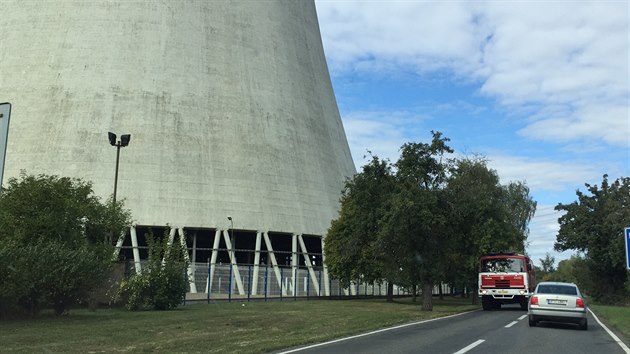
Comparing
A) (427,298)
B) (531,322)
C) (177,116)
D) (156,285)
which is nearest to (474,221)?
(427,298)

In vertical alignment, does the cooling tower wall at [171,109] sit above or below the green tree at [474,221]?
above

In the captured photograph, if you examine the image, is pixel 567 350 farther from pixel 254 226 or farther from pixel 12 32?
pixel 12 32

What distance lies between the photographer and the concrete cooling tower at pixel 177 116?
35.5 m

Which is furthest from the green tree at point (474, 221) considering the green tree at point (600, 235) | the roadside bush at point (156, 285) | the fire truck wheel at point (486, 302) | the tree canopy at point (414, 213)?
the roadside bush at point (156, 285)

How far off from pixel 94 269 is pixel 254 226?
18932 mm

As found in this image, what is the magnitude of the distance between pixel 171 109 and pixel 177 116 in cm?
60

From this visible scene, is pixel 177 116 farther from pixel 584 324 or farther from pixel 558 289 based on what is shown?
pixel 584 324

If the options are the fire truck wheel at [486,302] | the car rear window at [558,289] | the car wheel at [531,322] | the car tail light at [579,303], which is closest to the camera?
the car tail light at [579,303]

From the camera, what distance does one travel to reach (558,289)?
17.0 meters

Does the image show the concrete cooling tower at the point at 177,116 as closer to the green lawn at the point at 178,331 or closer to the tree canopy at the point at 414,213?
the tree canopy at the point at 414,213

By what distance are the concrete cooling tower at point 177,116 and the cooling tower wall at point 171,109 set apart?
74 mm

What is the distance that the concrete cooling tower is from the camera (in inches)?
1399

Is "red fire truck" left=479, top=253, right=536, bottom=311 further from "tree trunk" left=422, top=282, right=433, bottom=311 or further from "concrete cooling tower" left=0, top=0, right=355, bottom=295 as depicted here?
"concrete cooling tower" left=0, top=0, right=355, bottom=295

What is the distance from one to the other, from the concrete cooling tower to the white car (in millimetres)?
19339
